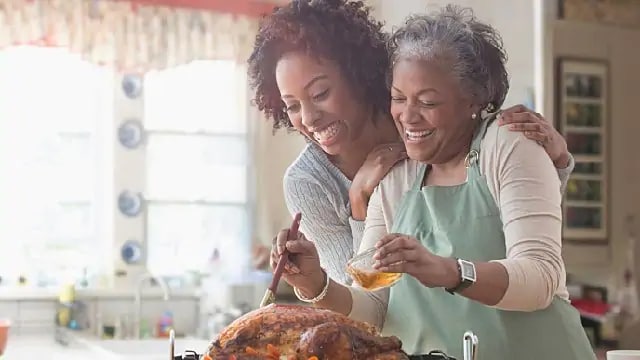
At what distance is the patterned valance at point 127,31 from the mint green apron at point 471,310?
3023 millimetres

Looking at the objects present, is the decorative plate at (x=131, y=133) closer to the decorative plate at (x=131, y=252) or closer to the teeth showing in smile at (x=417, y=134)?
the decorative plate at (x=131, y=252)

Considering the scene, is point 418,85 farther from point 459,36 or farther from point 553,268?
point 553,268

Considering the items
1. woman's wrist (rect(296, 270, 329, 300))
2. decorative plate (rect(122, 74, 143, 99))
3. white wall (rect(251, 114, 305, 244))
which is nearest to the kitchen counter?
white wall (rect(251, 114, 305, 244))

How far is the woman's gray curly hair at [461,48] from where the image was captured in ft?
3.80

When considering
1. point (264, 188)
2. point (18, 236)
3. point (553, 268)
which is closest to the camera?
point (553, 268)

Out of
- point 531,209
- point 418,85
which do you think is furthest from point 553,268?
point 418,85

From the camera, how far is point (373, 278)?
1110 millimetres

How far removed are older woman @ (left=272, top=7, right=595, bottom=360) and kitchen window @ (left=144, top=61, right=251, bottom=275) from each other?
3.00 m

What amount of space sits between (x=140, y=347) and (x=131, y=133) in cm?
95

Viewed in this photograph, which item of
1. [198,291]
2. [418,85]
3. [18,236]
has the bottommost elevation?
[198,291]

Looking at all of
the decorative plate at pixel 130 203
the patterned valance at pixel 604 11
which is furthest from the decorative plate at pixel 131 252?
the patterned valance at pixel 604 11

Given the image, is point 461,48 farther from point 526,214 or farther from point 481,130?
point 526,214

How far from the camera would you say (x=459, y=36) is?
116 cm

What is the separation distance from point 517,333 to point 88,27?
10.4 ft
